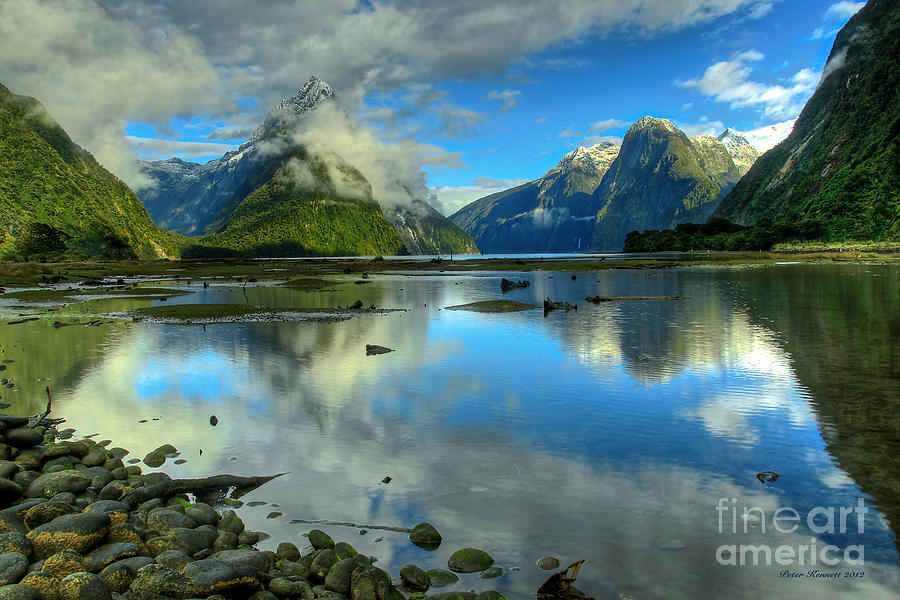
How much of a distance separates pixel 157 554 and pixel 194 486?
353cm

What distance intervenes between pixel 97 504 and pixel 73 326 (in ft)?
127

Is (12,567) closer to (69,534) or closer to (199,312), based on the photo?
(69,534)

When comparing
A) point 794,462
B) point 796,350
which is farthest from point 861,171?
point 794,462

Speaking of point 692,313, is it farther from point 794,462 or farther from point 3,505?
point 3,505

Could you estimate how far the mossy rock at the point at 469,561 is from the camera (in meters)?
8.97

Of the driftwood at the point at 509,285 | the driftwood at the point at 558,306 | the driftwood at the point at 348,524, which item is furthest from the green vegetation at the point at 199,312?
the driftwood at the point at 348,524

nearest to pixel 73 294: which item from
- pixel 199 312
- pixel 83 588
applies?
pixel 199 312

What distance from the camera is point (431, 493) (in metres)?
12.0

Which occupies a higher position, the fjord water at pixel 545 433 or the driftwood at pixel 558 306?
the driftwood at pixel 558 306

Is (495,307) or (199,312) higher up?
(199,312)

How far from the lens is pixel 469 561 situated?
9.06 metres

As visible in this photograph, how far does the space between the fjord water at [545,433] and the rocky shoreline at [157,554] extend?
73 centimetres

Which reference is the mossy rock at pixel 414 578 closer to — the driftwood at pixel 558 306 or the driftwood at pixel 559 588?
the driftwood at pixel 559 588

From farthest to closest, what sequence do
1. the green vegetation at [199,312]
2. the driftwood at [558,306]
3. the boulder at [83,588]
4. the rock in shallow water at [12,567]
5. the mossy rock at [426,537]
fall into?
the driftwood at [558,306]
the green vegetation at [199,312]
the mossy rock at [426,537]
the rock in shallow water at [12,567]
the boulder at [83,588]
